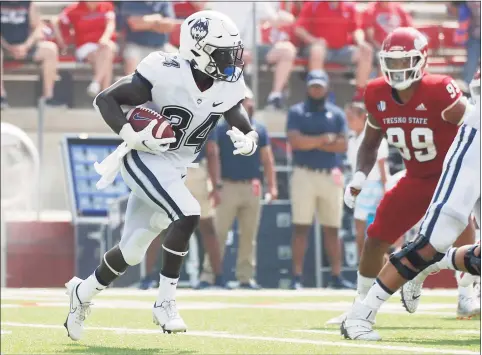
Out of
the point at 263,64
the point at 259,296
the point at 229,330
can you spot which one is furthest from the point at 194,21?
the point at 263,64

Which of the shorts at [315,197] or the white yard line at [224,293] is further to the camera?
the shorts at [315,197]

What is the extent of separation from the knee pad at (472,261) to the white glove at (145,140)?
61.0 inches

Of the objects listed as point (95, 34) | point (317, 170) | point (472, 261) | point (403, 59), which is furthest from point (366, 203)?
point (472, 261)

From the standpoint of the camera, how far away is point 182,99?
640cm

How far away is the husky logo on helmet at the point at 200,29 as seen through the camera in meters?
6.36

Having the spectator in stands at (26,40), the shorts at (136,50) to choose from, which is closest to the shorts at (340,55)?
the shorts at (136,50)

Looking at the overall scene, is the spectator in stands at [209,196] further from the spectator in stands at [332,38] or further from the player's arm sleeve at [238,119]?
the player's arm sleeve at [238,119]

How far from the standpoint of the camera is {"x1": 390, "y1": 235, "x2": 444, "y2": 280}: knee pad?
5770 millimetres

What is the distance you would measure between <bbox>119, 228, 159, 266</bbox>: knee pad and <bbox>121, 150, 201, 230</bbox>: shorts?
14 centimetres

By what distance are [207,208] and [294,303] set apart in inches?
93.2

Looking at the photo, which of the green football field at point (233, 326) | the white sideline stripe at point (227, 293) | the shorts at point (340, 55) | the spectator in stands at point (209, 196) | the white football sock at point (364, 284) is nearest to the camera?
the green football field at point (233, 326)

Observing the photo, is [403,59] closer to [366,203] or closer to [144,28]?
[366,203]

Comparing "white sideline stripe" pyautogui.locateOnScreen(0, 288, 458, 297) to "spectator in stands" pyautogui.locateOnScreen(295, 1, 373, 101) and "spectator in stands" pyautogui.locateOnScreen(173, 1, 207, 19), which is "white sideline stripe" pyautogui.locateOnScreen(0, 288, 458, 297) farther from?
"spectator in stands" pyautogui.locateOnScreen(173, 1, 207, 19)

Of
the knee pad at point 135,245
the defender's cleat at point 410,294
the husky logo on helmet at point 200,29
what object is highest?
the husky logo on helmet at point 200,29
